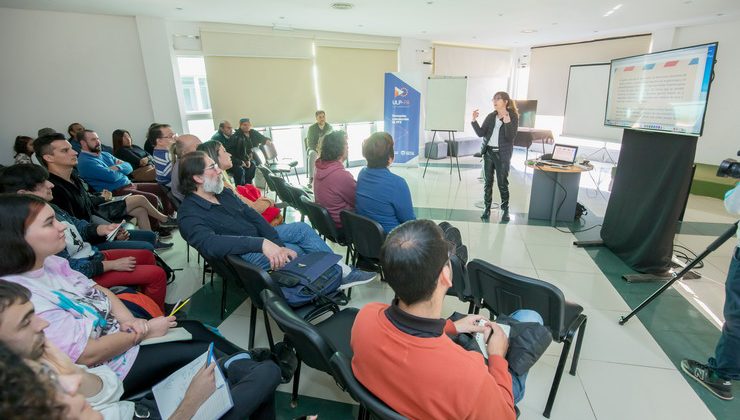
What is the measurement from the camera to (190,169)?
2.07m

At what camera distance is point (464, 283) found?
6.58ft

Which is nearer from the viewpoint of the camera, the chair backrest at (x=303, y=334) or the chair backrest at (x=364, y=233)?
the chair backrest at (x=303, y=334)

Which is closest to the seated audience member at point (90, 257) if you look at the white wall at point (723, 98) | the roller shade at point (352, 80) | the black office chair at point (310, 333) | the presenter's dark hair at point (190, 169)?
the presenter's dark hair at point (190, 169)

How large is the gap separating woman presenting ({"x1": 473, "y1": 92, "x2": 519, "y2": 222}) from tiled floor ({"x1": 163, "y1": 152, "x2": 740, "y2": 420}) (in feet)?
1.25

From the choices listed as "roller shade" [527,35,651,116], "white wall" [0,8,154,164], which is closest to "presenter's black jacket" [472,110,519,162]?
"white wall" [0,8,154,164]

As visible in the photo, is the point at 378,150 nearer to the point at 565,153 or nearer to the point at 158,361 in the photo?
the point at 158,361

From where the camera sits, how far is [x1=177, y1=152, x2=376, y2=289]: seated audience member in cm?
201

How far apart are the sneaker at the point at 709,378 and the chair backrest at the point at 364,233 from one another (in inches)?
Result: 76.0

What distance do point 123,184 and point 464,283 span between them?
4015mm

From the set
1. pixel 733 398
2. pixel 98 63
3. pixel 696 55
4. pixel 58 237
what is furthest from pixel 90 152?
pixel 696 55

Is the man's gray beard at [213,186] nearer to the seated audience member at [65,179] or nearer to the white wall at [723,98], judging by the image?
the seated audience member at [65,179]

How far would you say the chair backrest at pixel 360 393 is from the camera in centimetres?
98

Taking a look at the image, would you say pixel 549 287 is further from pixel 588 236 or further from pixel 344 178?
pixel 588 236

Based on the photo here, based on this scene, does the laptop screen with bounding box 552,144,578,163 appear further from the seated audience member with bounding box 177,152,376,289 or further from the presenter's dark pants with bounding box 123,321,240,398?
the presenter's dark pants with bounding box 123,321,240,398
